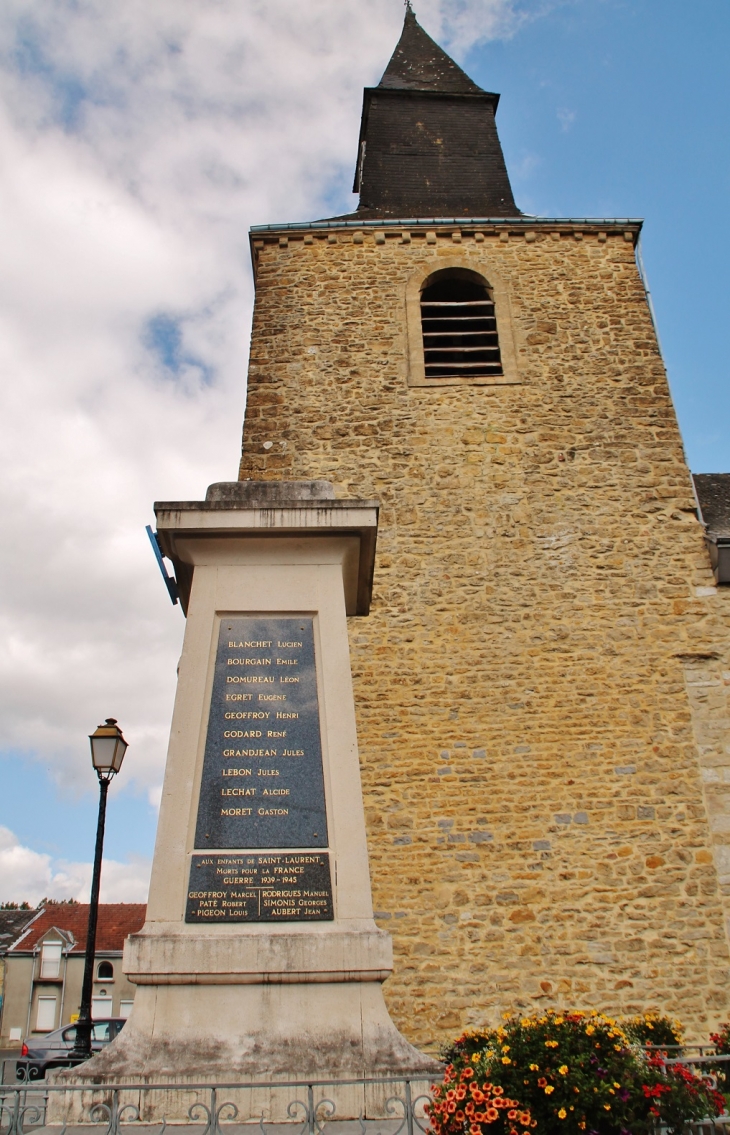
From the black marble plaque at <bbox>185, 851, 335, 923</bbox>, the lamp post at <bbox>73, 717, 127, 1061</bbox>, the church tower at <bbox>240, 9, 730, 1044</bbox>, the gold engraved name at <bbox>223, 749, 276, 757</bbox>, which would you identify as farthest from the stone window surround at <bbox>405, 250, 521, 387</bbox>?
the black marble plaque at <bbox>185, 851, 335, 923</bbox>

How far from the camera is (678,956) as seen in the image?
352 inches

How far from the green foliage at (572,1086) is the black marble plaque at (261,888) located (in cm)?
94

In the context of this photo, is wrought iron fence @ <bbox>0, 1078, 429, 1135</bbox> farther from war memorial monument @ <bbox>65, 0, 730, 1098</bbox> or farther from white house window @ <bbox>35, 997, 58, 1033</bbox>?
white house window @ <bbox>35, 997, 58, 1033</bbox>

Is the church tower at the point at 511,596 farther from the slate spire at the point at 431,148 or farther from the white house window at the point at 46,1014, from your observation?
the white house window at the point at 46,1014

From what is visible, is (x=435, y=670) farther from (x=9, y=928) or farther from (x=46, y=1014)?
(x=9, y=928)

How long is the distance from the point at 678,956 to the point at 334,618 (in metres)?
6.59

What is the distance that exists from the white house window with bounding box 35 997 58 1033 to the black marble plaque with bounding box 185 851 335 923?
33.9 m

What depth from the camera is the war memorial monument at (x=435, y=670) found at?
3930mm

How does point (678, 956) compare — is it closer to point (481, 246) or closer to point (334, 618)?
point (334, 618)

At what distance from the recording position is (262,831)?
13.6 feet

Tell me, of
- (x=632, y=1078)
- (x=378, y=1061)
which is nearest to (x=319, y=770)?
(x=378, y=1061)

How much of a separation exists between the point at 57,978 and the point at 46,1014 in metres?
1.29

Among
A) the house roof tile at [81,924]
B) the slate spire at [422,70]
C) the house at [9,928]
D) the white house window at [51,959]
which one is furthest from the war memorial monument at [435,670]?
the house at [9,928]

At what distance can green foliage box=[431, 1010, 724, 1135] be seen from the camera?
2.98m
